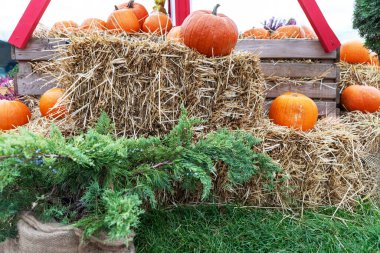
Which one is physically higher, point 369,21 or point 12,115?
point 369,21

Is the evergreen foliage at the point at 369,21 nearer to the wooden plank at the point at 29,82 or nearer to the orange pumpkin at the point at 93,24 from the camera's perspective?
the orange pumpkin at the point at 93,24

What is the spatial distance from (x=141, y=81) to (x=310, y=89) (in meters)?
1.61

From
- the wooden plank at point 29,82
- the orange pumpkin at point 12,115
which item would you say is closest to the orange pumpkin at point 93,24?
the wooden plank at point 29,82

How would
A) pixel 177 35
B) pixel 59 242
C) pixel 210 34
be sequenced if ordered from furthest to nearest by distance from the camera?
1. pixel 177 35
2. pixel 210 34
3. pixel 59 242

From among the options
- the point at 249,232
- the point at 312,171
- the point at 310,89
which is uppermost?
the point at 310,89

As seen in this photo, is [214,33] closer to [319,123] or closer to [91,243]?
[319,123]

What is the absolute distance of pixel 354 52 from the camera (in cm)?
384

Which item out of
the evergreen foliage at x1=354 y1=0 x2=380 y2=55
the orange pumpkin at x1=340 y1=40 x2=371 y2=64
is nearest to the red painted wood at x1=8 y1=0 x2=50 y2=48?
the evergreen foliage at x1=354 y1=0 x2=380 y2=55

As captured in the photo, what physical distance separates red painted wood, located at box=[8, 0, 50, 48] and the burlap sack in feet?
5.70

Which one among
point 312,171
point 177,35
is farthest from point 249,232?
point 177,35

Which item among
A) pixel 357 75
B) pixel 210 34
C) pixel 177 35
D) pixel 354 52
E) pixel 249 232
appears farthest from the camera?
pixel 354 52

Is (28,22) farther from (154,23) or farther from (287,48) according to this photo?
(287,48)

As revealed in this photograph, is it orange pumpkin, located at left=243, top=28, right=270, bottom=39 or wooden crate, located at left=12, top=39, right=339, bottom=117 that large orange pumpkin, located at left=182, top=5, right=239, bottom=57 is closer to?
wooden crate, located at left=12, top=39, right=339, bottom=117

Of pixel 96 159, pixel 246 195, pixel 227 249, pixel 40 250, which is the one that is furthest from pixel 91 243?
pixel 246 195
